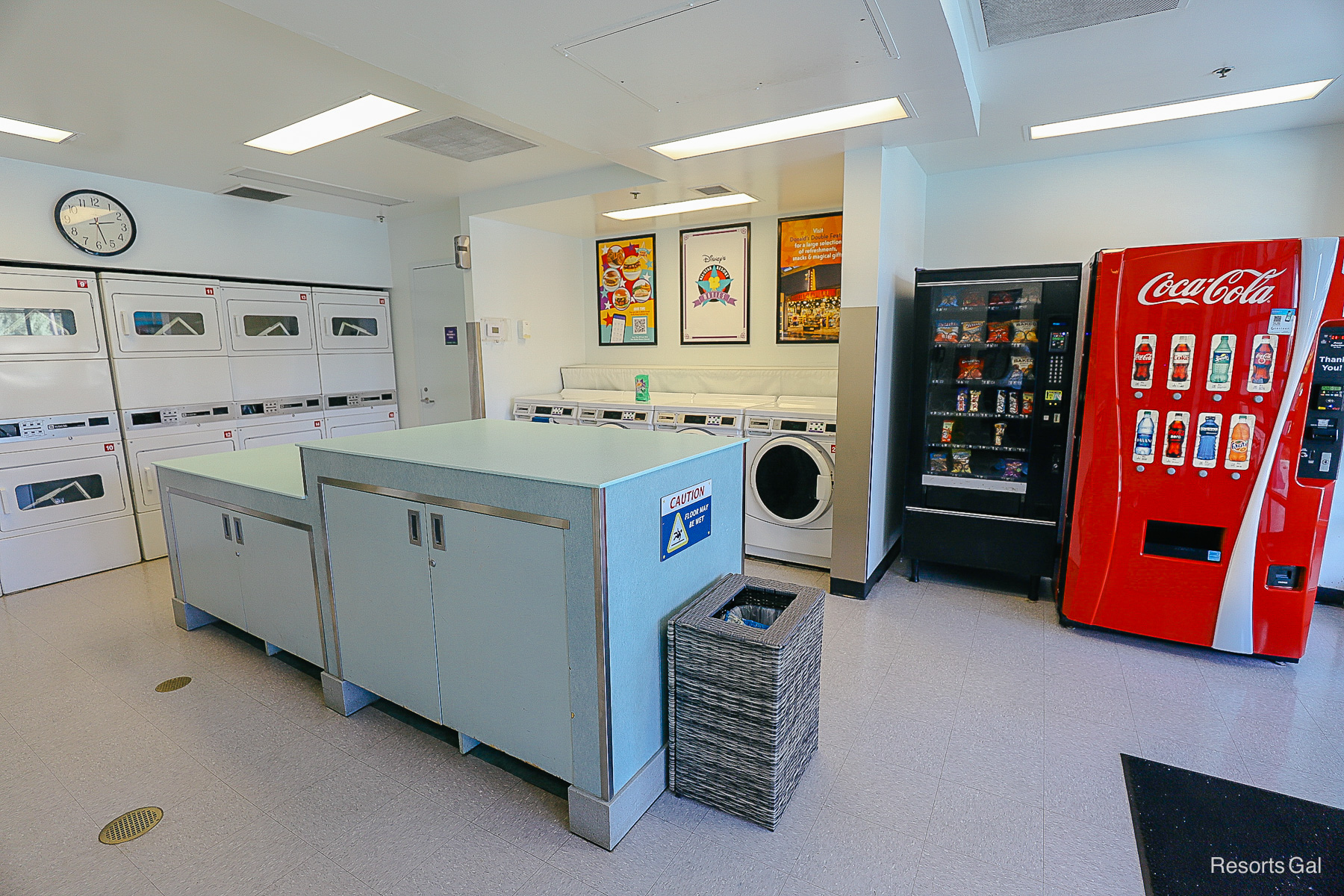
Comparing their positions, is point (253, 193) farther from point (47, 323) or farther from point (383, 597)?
point (383, 597)

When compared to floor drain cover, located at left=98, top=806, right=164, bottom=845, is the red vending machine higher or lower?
higher

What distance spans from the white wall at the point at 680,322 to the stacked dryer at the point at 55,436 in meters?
3.69

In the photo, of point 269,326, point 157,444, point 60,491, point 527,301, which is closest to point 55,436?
point 60,491

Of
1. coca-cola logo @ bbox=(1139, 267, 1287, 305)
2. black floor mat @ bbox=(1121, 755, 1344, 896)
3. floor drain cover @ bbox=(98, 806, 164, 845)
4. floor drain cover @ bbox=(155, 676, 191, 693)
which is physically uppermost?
coca-cola logo @ bbox=(1139, 267, 1287, 305)

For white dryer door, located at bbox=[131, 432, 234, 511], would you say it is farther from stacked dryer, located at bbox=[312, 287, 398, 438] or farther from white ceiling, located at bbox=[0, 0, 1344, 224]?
white ceiling, located at bbox=[0, 0, 1344, 224]

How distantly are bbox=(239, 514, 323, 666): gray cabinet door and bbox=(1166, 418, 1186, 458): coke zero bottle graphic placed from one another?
399 cm

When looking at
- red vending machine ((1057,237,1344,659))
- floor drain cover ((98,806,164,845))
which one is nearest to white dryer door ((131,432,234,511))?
floor drain cover ((98,806,164,845))

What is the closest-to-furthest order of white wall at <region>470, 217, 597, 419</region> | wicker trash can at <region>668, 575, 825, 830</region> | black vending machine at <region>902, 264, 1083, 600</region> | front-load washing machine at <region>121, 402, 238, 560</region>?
1. wicker trash can at <region>668, 575, 825, 830</region>
2. black vending machine at <region>902, 264, 1083, 600</region>
3. front-load washing machine at <region>121, 402, 238, 560</region>
4. white wall at <region>470, 217, 597, 419</region>

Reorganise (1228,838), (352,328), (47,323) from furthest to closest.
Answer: (352,328)
(47,323)
(1228,838)

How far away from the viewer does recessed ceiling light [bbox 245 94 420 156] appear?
3.18 meters

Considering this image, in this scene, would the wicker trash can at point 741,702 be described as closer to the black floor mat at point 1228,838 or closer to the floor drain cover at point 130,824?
the black floor mat at point 1228,838

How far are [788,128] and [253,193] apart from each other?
425 cm

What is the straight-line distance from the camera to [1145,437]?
9.96ft

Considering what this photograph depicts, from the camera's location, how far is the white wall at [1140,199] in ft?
11.1
